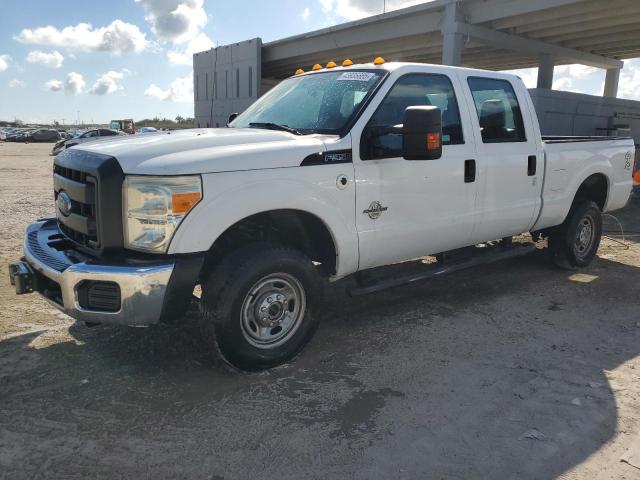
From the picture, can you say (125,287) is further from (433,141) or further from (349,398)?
(433,141)

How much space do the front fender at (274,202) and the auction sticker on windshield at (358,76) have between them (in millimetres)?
856

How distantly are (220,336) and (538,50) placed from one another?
24424mm

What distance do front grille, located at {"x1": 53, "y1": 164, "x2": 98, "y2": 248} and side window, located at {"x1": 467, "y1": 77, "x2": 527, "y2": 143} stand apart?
10.7ft

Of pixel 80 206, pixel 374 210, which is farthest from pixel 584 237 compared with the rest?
pixel 80 206

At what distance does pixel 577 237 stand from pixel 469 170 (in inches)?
98.6

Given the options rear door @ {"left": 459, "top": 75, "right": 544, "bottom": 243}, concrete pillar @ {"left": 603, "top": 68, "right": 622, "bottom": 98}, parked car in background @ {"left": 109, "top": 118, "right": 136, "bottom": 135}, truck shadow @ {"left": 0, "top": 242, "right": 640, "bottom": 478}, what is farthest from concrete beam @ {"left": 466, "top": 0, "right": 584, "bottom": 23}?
parked car in background @ {"left": 109, "top": 118, "right": 136, "bottom": 135}

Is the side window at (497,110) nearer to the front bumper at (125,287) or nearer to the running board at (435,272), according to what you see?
the running board at (435,272)

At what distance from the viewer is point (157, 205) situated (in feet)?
10.5

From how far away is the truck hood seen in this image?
3.21 meters

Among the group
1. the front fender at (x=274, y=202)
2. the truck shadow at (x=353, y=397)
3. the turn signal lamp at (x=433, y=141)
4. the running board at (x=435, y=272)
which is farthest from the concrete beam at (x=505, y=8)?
the front fender at (x=274, y=202)

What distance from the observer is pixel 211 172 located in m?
3.26

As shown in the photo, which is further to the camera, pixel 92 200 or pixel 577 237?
pixel 577 237

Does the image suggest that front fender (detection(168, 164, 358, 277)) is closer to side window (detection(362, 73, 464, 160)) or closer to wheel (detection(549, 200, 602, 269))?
side window (detection(362, 73, 464, 160))

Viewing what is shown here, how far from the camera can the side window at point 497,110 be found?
4.92 m
